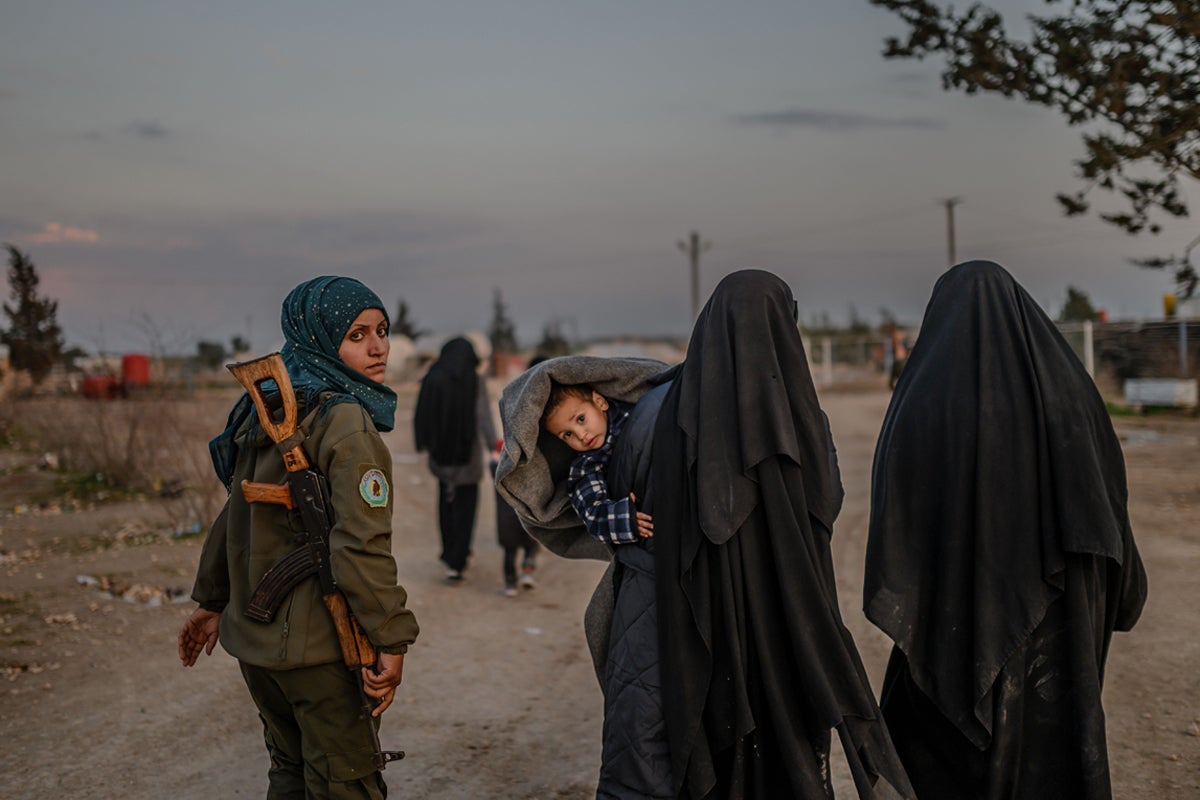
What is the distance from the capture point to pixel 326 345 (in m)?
A: 3.03

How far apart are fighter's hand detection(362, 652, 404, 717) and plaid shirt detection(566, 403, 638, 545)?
72cm

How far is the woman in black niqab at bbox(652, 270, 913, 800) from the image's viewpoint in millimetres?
2988

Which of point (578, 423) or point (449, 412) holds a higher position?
point (578, 423)

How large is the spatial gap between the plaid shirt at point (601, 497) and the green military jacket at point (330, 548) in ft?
2.09

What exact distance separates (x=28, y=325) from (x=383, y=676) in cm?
1855

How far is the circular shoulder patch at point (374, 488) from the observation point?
9.12 feet

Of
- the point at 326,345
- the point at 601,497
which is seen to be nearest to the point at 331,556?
the point at 326,345

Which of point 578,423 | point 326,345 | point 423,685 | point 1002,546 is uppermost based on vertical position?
point 326,345

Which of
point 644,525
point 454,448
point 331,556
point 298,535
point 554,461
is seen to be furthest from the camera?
point 454,448

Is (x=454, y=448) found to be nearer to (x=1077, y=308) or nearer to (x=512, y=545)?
(x=512, y=545)

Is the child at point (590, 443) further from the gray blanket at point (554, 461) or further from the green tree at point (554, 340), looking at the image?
the green tree at point (554, 340)

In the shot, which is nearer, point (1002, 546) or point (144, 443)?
point (1002, 546)

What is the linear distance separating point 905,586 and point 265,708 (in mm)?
1929

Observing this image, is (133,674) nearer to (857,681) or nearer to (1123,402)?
(857,681)
